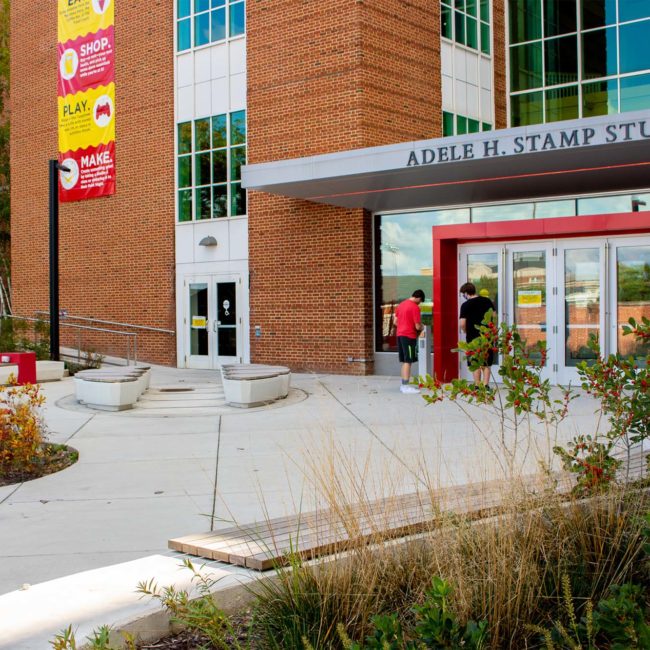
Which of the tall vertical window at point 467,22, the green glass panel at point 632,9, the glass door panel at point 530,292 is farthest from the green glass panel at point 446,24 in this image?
the glass door panel at point 530,292

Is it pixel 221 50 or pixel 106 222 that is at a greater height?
pixel 221 50

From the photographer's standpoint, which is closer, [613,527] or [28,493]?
[613,527]

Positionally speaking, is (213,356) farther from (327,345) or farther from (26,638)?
(26,638)

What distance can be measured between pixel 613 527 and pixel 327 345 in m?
14.7

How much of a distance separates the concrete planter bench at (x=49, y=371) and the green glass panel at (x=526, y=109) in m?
14.0

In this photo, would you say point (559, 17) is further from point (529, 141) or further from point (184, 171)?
point (529, 141)

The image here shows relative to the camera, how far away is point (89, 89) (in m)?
23.7

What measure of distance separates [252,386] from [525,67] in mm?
14828

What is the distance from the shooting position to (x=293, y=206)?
19609 mm

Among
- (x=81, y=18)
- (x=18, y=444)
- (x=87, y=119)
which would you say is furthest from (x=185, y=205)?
(x=18, y=444)

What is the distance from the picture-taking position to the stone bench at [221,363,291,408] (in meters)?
13.5

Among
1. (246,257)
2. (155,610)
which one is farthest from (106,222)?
(155,610)

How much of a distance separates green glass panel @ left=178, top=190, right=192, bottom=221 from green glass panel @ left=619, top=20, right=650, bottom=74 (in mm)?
11534

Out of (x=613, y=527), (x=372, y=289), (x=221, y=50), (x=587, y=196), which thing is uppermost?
(x=221, y=50)
